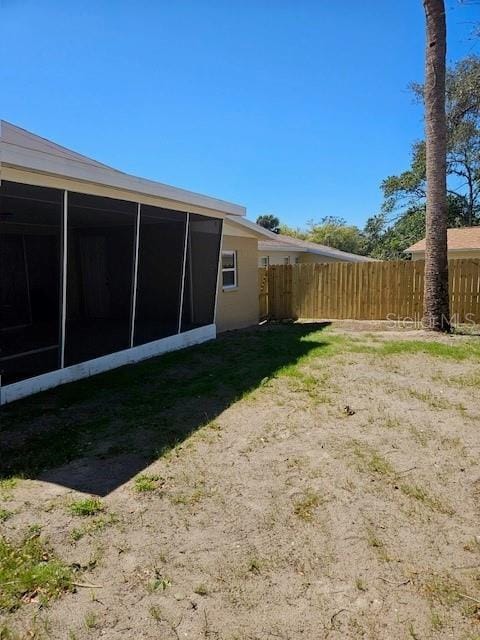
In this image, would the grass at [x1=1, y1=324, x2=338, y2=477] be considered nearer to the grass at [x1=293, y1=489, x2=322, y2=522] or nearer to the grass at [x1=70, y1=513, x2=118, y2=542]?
the grass at [x1=70, y1=513, x2=118, y2=542]

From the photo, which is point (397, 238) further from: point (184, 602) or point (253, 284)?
point (184, 602)

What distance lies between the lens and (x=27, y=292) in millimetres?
11406

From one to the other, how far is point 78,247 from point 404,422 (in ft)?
35.2

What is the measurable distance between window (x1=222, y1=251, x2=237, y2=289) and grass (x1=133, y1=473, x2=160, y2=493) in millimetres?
8365

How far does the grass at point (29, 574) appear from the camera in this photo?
2.15 metres

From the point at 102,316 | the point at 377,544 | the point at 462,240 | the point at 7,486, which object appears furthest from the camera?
the point at 462,240

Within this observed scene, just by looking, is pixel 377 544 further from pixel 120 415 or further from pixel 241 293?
pixel 241 293

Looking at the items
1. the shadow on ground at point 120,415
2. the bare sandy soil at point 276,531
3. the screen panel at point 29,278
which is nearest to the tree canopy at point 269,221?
the screen panel at point 29,278

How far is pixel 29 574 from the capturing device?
2.29m

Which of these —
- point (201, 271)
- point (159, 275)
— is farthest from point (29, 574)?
point (159, 275)

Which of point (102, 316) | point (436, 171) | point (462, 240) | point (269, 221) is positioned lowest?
point (102, 316)

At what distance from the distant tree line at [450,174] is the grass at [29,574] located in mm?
18049

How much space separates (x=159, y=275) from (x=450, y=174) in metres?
23.7

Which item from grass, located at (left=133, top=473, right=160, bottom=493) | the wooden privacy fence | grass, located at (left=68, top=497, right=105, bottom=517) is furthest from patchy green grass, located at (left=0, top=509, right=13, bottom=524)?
the wooden privacy fence
